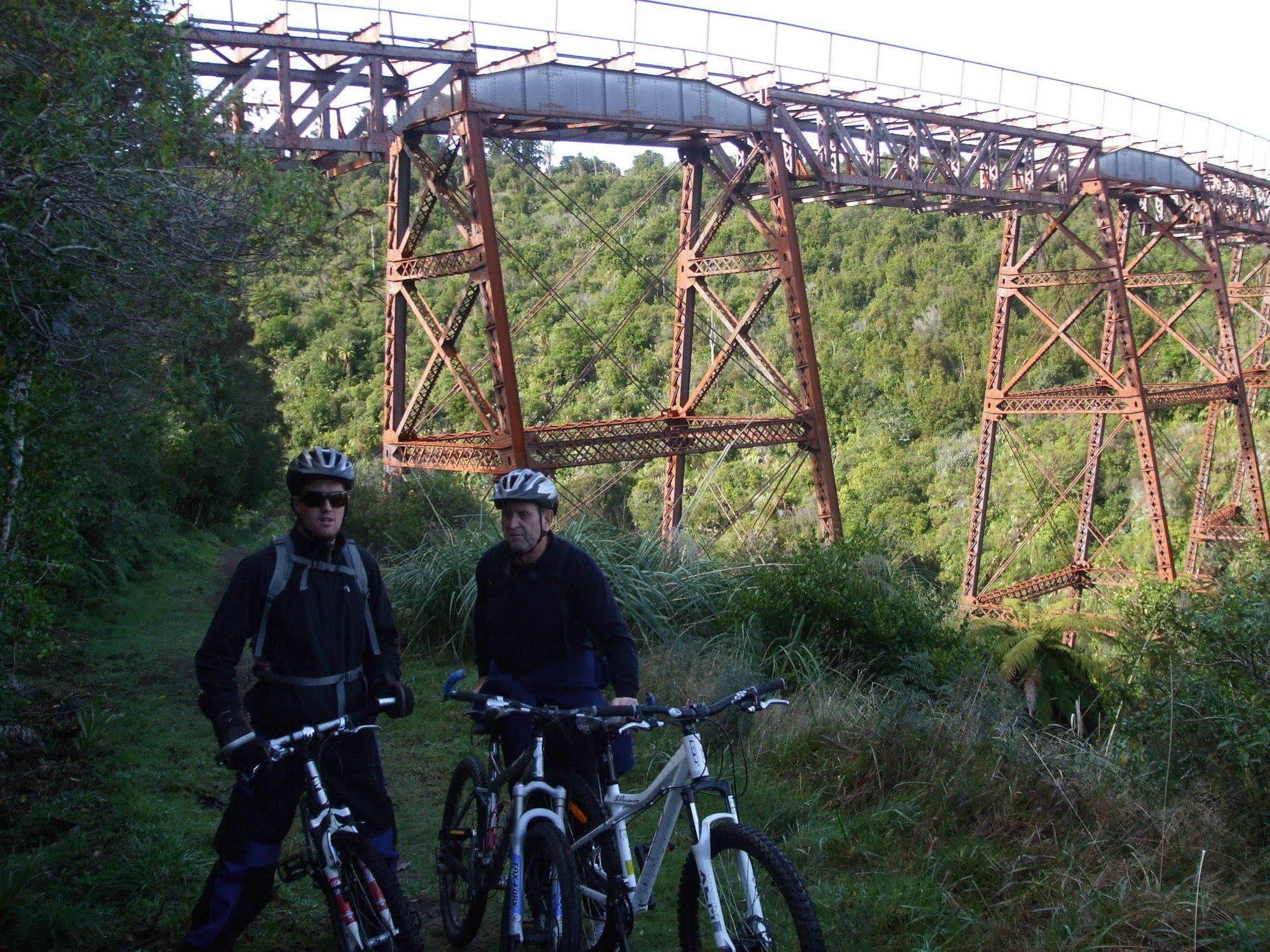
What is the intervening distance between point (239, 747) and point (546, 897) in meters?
1.03

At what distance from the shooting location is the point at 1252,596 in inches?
269

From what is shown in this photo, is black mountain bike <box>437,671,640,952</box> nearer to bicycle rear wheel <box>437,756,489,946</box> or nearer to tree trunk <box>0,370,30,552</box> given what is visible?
bicycle rear wheel <box>437,756,489,946</box>

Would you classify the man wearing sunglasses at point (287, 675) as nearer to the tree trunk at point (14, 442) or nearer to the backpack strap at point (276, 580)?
the backpack strap at point (276, 580)

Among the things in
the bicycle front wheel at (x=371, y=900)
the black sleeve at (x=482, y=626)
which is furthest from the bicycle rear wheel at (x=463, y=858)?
the bicycle front wheel at (x=371, y=900)

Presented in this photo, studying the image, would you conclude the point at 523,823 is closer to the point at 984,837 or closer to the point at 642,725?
the point at 642,725

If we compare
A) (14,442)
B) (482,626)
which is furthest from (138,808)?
(482,626)

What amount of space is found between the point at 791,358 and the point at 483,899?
32428 mm

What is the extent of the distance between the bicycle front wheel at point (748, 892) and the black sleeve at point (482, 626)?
41.4 inches

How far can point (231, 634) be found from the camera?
343 centimetres

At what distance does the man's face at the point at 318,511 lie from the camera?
3.56m

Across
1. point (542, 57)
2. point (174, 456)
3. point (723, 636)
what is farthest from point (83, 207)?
point (174, 456)

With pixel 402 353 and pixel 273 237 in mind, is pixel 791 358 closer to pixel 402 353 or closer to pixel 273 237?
pixel 402 353

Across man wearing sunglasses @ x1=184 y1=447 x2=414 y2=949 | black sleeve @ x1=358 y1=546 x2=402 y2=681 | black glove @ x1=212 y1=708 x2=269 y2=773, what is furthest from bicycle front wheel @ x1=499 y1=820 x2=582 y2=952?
black glove @ x1=212 y1=708 x2=269 y2=773

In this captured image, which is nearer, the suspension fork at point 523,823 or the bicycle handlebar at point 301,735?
the bicycle handlebar at point 301,735
